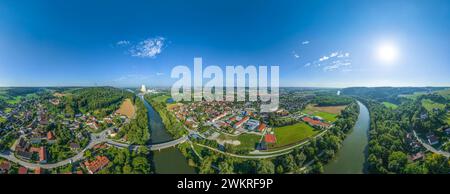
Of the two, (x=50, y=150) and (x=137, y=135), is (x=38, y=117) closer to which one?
(x=50, y=150)

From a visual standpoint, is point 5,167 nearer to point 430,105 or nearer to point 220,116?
point 220,116

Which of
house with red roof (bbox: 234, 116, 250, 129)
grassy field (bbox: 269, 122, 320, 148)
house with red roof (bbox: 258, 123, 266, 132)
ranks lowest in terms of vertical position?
grassy field (bbox: 269, 122, 320, 148)

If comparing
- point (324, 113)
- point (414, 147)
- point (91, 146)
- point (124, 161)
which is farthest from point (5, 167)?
point (324, 113)

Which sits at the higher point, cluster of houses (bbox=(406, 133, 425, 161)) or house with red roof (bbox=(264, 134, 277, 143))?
house with red roof (bbox=(264, 134, 277, 143))

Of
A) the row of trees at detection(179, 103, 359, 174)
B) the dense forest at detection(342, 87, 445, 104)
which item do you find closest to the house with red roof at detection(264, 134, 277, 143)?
the row of trees at detection(179, 103, 359, 174)

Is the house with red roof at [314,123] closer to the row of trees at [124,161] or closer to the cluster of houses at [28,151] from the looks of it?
the row of trees at [124,161]

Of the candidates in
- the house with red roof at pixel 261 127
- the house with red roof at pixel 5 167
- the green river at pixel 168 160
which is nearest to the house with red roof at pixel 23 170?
the house with red roof at pixel 5 167

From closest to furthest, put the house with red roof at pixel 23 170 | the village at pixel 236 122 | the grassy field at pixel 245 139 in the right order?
the house with red roof at pixel 23 170, the grassy field at pixel 245 139, the village at pixel 236 122

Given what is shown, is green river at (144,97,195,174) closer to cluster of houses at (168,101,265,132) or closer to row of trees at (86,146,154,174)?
row of trees at (86,146,154,174)
